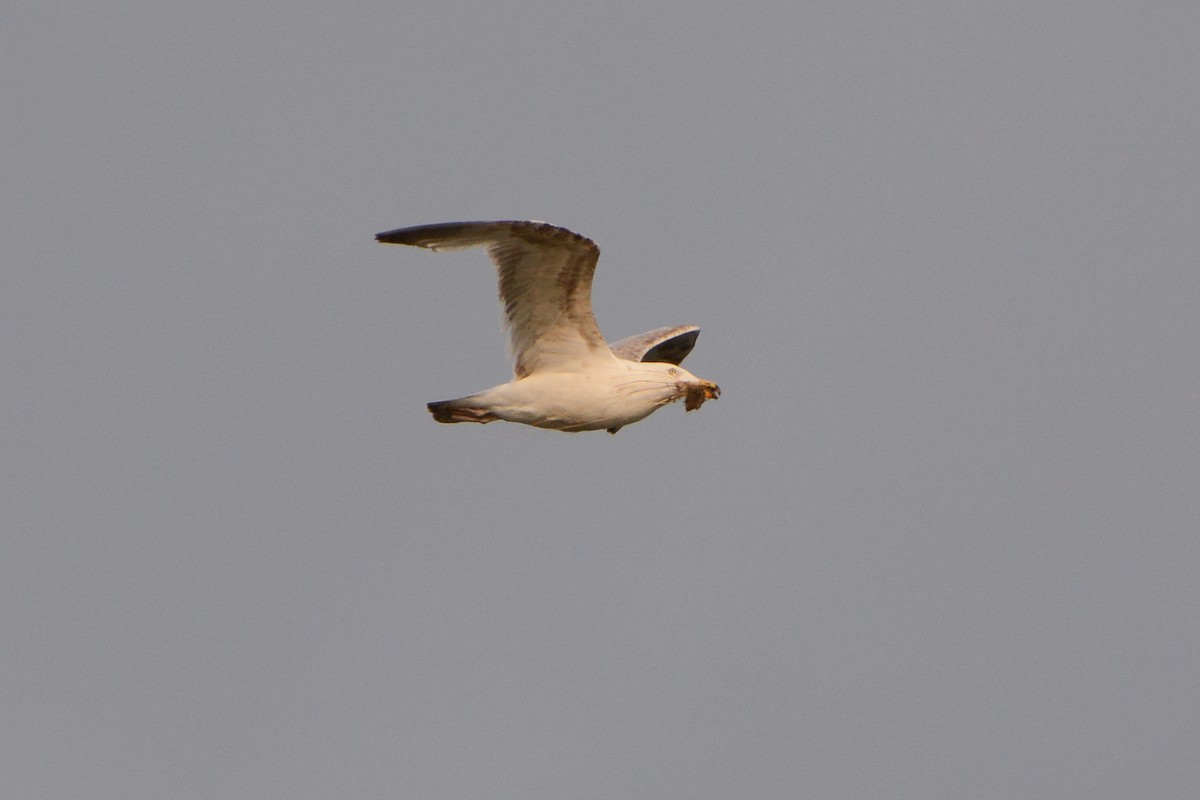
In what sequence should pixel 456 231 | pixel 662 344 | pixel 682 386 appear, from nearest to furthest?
pixel 456 231, pixel 682 386, pixel 662 344

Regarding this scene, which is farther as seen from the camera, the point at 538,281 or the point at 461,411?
the point at 461,411

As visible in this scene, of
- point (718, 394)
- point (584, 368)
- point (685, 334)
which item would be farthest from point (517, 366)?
point (685, 334)

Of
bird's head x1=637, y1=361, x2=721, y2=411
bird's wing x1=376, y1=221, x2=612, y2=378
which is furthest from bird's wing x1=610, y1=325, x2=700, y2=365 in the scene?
bird's wing x1=376, y1=221, x2=612, y2=378

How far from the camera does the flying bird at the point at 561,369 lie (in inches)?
712

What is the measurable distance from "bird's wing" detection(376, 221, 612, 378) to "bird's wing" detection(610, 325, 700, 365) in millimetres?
3394

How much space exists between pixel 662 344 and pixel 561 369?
4.89m

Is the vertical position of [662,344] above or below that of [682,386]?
above

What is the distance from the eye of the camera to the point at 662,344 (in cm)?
2372

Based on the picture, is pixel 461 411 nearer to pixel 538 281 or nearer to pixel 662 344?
pixel 538 281

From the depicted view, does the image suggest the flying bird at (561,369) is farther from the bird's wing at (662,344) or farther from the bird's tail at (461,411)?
the bird's wing at (662,344)

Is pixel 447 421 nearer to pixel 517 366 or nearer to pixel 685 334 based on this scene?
pixel 517 366

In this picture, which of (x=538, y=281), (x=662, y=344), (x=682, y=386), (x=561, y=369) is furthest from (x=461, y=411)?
(x=662, y=344)

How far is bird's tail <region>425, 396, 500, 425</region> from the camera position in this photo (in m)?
19.0

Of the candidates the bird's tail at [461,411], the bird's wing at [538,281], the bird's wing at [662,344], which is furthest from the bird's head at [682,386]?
the bird's wing at [662,344]
